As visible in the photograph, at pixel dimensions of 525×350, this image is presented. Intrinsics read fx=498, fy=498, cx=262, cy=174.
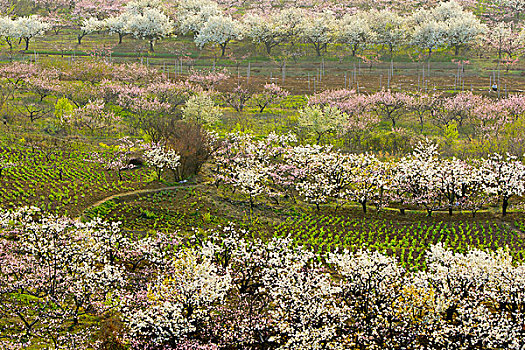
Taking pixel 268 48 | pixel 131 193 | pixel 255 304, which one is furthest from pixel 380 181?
pixel 268 48

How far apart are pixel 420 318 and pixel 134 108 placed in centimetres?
4063

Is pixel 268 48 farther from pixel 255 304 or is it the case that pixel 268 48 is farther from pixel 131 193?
pixel 255 304

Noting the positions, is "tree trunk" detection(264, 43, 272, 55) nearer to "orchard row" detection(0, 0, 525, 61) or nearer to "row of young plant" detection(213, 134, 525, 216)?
"orchard row" detection(0, 0, 525, 61)

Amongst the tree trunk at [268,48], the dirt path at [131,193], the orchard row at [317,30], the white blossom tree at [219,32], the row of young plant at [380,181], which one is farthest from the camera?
the tree trunk at [268,48]

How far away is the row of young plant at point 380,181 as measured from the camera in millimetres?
30906

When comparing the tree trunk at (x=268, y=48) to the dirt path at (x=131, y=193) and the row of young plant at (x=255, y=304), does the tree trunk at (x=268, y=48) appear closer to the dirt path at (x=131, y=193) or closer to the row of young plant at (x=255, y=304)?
the dirt path at (x=131, y=193)

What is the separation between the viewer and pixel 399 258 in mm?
25297

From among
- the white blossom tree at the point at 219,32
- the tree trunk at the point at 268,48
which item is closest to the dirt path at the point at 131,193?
the white blossom tree at the point at 219,32

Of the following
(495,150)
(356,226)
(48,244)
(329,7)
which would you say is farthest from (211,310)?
(329,7)

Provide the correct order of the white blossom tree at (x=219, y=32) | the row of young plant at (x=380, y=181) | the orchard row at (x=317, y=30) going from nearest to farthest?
the row of young plant at (x=380, y=181), the orchard row at (x=317, y=30), the white blossom tree at (x=219, y=32)

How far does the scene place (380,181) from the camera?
3166cm

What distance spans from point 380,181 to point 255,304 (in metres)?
14.5

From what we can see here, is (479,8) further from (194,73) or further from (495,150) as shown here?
(495,150)

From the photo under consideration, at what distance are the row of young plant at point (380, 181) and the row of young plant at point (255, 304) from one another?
35.5ft
